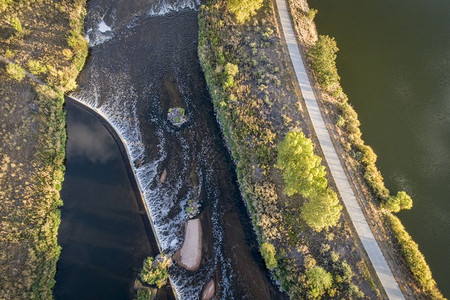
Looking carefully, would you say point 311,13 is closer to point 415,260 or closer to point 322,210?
point 322,210

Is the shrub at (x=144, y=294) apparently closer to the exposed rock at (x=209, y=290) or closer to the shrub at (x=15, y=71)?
the exposed rock at (x=209, y=290)

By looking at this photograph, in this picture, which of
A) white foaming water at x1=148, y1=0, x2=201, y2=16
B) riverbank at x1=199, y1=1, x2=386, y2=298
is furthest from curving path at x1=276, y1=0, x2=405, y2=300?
white foaming water at x1=148, y1=0, x2=201, y2=16

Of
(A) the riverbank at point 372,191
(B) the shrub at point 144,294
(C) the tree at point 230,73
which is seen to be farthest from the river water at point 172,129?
(A) the riverbank at point 372,191

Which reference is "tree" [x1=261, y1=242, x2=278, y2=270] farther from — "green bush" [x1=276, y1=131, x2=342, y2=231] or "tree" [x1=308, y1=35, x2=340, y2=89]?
"tree" [x1=308, y1=35, x2=340, y2=89]

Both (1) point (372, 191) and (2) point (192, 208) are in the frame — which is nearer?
(1) point (372, 191)

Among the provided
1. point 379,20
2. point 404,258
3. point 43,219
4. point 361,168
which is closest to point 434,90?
point 379,20

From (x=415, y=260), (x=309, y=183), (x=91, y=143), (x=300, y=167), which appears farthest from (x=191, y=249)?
(x=415, y=260)

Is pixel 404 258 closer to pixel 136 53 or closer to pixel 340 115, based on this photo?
pixel 340 115
